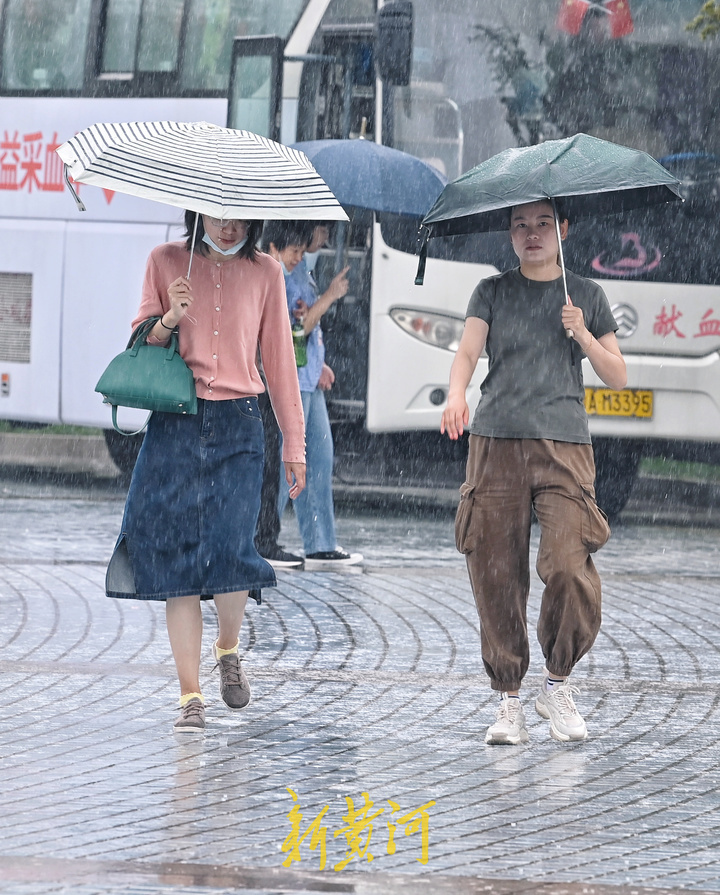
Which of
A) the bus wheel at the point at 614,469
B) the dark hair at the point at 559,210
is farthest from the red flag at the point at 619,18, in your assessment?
the dark hair at the point at 559,210

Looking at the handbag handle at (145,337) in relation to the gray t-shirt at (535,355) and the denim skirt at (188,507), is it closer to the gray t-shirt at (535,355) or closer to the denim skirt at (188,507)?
the denim skirt at (188,507)

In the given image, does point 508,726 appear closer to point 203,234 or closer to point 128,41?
point 203,234

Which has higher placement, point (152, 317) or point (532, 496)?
point (152, 317)

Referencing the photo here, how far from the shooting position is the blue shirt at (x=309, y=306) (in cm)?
938

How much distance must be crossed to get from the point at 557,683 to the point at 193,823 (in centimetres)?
165

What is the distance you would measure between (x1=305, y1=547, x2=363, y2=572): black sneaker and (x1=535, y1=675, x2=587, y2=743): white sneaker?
386 cm

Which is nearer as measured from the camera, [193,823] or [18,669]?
[193,823]

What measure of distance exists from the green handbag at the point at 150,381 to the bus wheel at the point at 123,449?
26.4 ft

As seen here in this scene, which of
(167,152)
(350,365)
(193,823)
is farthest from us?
(350,365)

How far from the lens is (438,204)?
19.3 feet

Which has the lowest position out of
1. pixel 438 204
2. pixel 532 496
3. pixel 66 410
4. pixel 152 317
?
pixel 66 410

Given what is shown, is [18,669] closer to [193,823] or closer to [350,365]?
[193,823]

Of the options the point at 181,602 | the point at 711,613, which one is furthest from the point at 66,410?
the point at 181,602

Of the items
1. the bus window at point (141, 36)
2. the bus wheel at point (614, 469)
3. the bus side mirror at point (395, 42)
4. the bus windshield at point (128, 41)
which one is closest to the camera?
the bus side mirror at point (395, 42)
